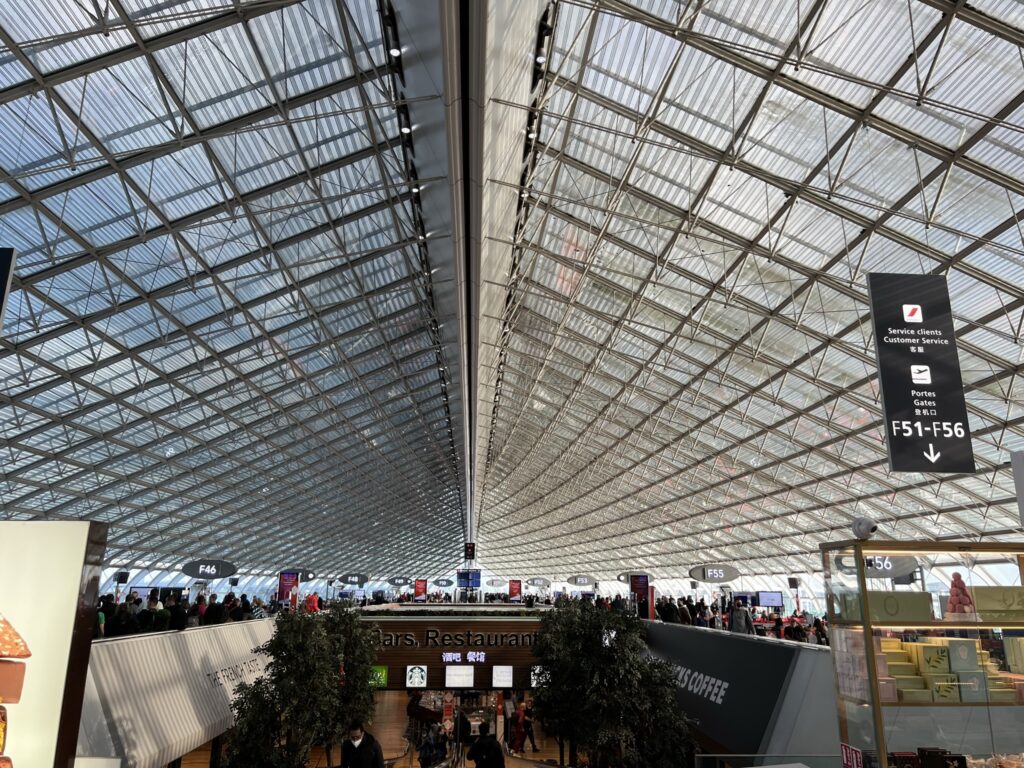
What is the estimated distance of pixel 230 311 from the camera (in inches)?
1018

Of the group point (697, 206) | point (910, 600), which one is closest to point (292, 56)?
point (697, 206)

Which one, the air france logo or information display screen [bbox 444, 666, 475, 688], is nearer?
the air france logo

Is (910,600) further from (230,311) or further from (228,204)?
(230,311)

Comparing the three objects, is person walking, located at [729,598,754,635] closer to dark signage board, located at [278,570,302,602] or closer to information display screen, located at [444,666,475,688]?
information display screen, located at [444,666,475,688]

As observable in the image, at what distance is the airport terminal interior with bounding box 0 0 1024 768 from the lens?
8.00 metres

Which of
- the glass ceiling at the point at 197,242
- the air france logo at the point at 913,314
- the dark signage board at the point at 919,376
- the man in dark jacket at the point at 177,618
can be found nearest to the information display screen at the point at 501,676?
the glass ceiling at the point at 197,242

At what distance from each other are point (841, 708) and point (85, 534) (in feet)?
25.8

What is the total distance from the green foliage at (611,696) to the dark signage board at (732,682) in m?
0.94

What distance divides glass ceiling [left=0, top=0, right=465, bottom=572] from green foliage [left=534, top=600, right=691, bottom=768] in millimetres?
11936

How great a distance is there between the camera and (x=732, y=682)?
16.1 m

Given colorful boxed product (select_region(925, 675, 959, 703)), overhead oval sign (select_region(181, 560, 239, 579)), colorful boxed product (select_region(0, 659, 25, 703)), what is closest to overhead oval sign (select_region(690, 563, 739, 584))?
overhead oval sign (select_region(181, 560, 239, 579))

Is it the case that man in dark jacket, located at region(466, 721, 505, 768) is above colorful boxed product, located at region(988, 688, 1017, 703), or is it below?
below

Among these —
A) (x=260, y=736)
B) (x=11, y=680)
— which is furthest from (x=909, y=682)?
(x=260, y=736)

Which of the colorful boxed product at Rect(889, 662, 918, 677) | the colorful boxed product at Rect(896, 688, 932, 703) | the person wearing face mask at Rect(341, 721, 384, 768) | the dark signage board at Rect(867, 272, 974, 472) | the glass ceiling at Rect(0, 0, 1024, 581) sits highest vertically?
the glass ceiling at Rect(0, 0, 1024, 581)
